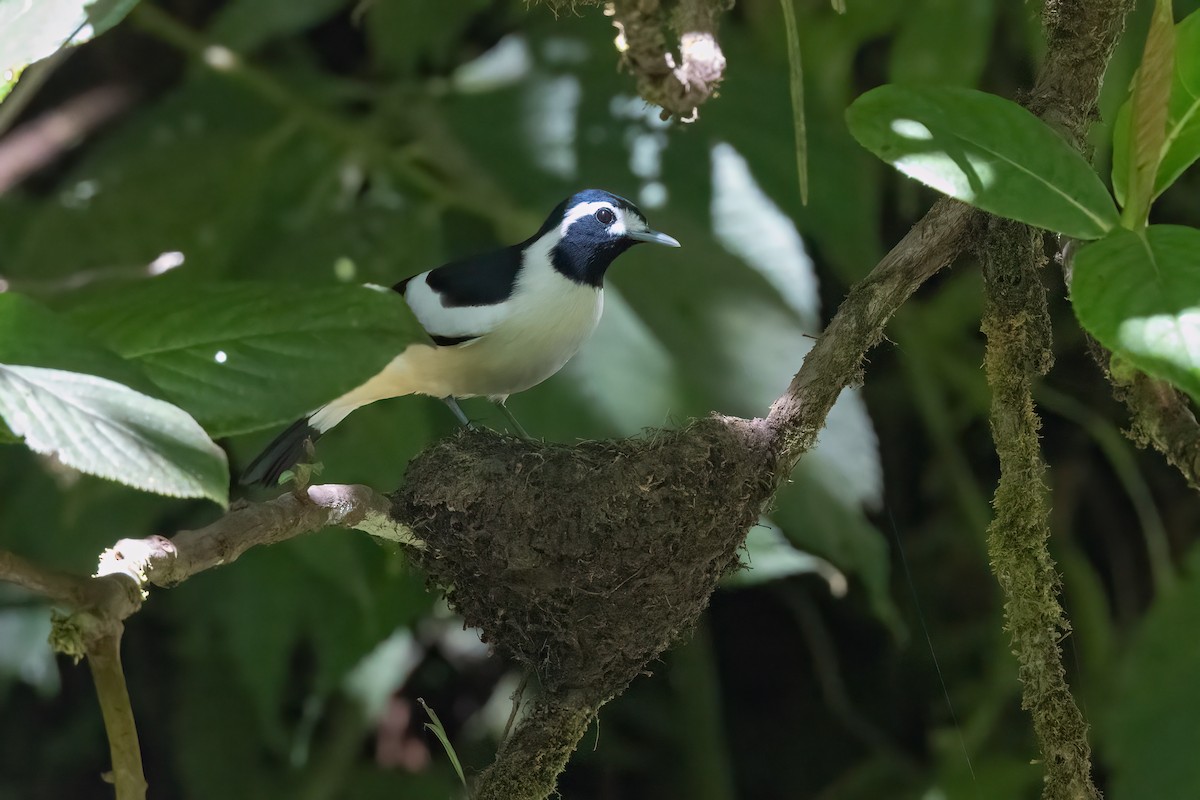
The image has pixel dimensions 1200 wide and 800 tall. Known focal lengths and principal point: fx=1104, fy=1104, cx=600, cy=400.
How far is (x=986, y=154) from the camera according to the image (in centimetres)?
77

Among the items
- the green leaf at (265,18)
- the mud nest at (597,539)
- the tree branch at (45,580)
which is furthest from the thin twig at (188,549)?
the green leaf at (265,18)

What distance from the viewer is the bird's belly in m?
1.26

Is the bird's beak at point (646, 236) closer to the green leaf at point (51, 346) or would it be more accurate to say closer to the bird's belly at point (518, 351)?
the bird's belly at point (518, 351)

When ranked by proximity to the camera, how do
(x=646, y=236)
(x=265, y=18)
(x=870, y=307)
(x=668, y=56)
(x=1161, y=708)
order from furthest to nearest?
(x=265, y=18)
(x=1161, y=708)
(x=646, y=236)
(x=870, y=307)
(x=668, y=56)

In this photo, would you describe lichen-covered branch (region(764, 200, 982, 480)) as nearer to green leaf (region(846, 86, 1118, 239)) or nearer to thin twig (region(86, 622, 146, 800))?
green leaf (region(846, 86, 1118, 239))

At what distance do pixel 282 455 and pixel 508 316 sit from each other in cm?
31

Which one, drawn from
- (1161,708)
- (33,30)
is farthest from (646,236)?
(1161,708)

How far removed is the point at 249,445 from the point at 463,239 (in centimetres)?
49

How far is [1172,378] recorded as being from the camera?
0.62 metres

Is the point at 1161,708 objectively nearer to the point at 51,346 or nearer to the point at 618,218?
the point at 618,218

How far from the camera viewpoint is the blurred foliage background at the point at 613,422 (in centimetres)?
145

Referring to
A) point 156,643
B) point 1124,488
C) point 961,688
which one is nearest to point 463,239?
point 156,643

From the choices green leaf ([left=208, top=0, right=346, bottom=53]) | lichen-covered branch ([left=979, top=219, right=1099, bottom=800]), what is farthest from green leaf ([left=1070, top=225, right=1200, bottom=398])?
green leaf ([left=208, top=0, right=346, bottom=53])

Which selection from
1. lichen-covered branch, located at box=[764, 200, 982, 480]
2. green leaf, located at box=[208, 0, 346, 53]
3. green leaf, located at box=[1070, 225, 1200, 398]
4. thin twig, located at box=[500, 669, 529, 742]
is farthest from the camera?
green leaf, located at box=[208, 0, 346, 53]
